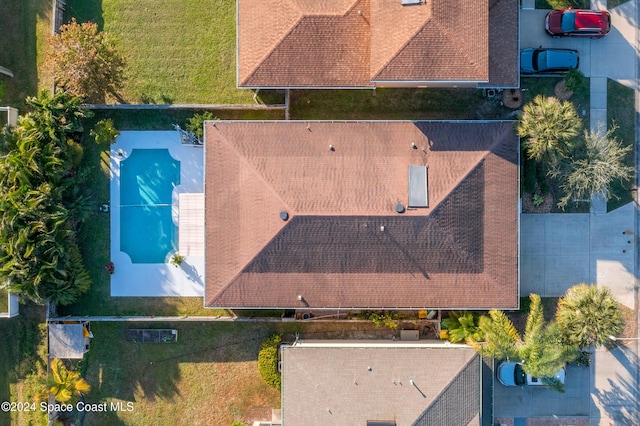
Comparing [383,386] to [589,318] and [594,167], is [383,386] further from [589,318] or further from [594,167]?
[594,167]

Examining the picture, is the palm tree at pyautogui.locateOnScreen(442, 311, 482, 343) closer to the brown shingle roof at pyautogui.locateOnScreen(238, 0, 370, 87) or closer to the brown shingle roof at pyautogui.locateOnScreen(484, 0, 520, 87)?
the brown shingle roof at pyautogui.locateOnScreen(484, 0, 520, 87)

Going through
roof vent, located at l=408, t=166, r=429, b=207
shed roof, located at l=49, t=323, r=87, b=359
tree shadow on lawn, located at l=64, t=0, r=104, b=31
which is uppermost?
tree shadow on lawn, located at l=64, t=0, r=104, b=31

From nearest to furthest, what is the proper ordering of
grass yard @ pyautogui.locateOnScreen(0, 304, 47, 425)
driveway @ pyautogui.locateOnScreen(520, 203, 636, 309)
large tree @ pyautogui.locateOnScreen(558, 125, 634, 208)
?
large tree @ pyautogui.locateOnScreen(558, 125, 634, 208) < driveway @ pyautogui.locateOnScreen(520, 203, 636, 309) < grass yard @ pyautogui.locateOnScreen(0, 304, 47, 425)

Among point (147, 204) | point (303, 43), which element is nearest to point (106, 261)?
point (147, 204)

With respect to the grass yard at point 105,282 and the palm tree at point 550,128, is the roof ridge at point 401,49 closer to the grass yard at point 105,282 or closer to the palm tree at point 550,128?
the palm tree at point 550,128

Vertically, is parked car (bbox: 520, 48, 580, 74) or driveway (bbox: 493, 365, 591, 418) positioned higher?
parked car (bbox: 520, 48, 580, 74)

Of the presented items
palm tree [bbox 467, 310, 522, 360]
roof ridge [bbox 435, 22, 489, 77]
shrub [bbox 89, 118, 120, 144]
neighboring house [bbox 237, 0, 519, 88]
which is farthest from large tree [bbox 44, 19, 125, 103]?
palm tree [bbox 467, 310, 522, 360]
